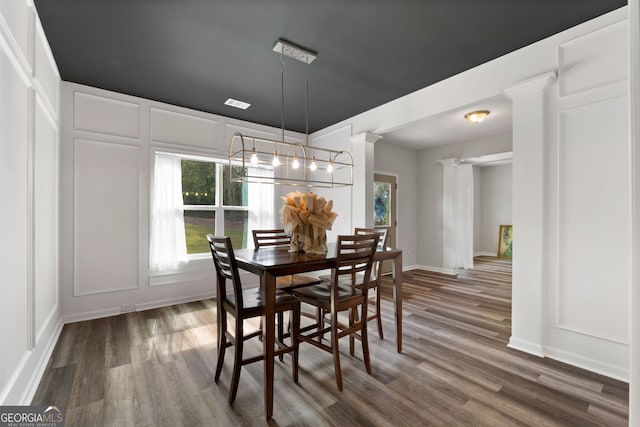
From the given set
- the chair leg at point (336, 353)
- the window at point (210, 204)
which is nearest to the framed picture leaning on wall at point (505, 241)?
the window at point (210, 204)

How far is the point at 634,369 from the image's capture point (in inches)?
34.4

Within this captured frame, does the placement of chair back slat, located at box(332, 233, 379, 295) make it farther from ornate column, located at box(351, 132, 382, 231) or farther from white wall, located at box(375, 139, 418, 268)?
white wall, located at box(375, 139, 418, 268)

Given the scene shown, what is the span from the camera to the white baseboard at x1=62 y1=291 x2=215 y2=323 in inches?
126

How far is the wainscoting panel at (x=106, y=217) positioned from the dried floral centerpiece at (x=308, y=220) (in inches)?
94.7

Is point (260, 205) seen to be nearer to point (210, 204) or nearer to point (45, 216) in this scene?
point (210, 204)

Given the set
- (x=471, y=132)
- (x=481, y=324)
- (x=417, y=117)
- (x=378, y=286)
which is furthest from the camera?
(x=471, y=132)

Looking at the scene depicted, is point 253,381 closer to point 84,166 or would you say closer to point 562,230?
point 562,230

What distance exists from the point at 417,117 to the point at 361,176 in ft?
3.75

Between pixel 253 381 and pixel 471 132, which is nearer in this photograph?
pixel 253 381

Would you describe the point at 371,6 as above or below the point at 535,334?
above

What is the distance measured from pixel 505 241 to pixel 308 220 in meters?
7.26

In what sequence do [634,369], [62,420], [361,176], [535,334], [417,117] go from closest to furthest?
[634,369] → [62,420] → [535,334] → [417,117] → [361,176]

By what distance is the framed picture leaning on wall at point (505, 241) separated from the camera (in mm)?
7420

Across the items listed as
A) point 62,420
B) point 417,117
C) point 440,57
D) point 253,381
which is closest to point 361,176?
point 417,117
